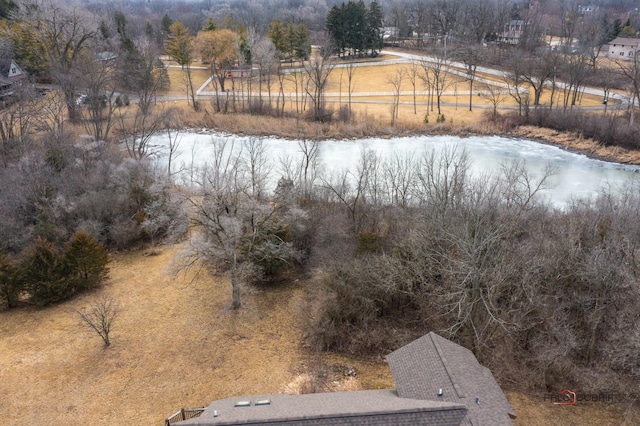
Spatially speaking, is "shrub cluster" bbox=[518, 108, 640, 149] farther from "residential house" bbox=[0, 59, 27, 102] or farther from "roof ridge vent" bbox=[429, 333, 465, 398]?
"residential house" bbox=[0, 59, 27, 102]

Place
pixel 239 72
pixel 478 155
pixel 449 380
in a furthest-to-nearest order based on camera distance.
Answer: pixel 239 72, pixel 478 155, pixel 449 380

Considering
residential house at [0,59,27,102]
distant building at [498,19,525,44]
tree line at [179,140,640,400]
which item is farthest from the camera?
distant building at [498,19,525,44]

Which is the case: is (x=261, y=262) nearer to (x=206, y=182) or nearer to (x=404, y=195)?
(x=206, y=182)

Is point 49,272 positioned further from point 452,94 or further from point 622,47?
point 622,47

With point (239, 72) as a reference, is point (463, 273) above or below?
below

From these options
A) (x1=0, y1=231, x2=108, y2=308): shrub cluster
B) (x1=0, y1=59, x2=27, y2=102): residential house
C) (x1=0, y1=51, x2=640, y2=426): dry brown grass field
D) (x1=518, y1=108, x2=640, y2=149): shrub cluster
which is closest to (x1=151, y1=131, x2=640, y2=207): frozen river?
(x1=518, y1=108, x2=640, y2=149): shrub cluster

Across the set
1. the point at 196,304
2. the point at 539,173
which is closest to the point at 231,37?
the point at 539,173

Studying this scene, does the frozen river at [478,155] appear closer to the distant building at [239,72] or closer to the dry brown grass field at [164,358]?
the dry brown grass field at [164,358]

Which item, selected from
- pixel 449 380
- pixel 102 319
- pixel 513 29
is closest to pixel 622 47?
pixel 513 29
